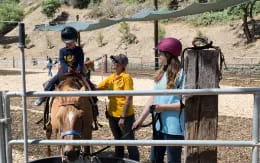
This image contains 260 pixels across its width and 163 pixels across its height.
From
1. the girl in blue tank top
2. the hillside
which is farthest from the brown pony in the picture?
the hillside

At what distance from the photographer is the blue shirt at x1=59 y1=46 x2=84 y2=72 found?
5.33 m

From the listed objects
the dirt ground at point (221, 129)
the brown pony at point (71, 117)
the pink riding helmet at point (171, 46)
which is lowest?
the dirt ground at point (221, 129)

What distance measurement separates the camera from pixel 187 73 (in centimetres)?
293

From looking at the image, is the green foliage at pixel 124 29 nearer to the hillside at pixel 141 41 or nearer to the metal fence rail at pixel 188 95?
the hillside at pixel 141 41

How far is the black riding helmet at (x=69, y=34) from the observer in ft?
16.7

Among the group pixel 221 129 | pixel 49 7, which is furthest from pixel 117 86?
pixel 49 7

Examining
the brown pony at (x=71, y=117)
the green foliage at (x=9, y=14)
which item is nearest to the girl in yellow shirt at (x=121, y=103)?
the brown pony at (x=71, y=117)

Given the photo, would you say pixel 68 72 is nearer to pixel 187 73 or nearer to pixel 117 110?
pixel 117 110

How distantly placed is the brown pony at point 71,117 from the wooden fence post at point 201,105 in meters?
1.35

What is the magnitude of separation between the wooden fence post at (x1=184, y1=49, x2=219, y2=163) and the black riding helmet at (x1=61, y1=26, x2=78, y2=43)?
2.53m

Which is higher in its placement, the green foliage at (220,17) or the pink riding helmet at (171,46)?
the green foliage at (220,17)

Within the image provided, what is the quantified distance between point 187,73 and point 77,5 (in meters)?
58.8

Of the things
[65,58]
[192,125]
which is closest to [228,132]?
[65,58]

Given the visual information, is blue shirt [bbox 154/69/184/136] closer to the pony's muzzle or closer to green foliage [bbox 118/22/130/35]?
the pony's muzzle
